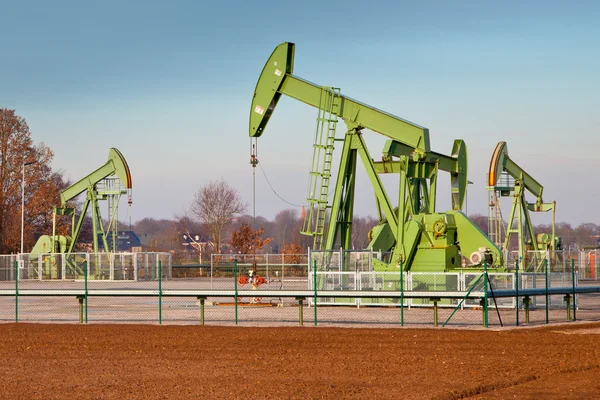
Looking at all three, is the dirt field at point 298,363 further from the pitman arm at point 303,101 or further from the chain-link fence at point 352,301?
the pitman arm at point 303,101

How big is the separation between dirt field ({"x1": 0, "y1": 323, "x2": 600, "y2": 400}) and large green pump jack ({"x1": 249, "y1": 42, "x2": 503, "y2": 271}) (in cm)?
742

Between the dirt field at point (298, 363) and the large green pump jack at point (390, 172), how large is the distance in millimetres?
7416

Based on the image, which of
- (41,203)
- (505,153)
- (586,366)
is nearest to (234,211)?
(41,203)

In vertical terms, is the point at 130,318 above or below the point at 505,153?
below

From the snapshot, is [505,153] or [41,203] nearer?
[505,153]

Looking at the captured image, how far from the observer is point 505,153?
45906 mm

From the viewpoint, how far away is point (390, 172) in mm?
33594

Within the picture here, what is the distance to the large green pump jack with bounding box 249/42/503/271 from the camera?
29.2m

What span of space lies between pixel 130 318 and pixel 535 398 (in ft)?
53.5

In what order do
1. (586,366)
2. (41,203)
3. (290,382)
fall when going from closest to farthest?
(290,382) < (586,366) < (41,203)

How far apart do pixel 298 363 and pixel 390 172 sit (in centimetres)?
1888

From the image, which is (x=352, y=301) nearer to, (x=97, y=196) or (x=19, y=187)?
(x=97, y=196)

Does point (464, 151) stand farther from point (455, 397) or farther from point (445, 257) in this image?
point (455, 397)

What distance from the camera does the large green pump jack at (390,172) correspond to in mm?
29234
